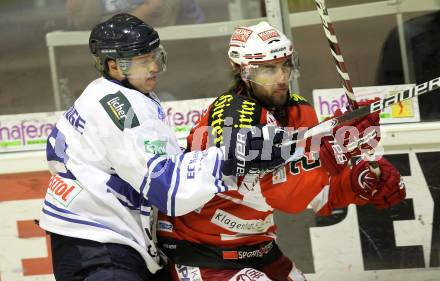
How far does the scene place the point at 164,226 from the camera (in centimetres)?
363

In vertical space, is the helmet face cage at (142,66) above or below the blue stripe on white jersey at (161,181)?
above

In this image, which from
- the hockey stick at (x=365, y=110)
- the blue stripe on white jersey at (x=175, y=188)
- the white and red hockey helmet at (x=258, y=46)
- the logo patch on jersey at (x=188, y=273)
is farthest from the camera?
the logo patch on jersey at (x=188, y=273)

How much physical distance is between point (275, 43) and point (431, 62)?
4.34 feet

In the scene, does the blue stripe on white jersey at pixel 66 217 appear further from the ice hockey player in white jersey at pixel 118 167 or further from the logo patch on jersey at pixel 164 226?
the logo patch on jersey at pixel 164 226

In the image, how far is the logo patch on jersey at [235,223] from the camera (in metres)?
3.52

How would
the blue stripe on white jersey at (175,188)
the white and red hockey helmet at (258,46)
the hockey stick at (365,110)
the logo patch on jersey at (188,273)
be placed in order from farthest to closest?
the logo patch on jersey at (188,273)
the white and red hockey helmet at (258,46)
the hockey stick at (365,110)
the blue stripe on white jersey at (175,188)

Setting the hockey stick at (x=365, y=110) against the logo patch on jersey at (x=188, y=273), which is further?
the logo patch on jersey at (x=188, y=273)

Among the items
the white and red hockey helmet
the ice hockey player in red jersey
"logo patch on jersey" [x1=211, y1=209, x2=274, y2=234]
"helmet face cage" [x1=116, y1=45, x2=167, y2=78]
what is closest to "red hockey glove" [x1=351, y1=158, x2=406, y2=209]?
the ice hockey player in red jersey

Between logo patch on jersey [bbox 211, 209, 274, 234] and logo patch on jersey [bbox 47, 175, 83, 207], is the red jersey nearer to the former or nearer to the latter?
logo patch on jersey [bbox 211, 209, 274, 234]

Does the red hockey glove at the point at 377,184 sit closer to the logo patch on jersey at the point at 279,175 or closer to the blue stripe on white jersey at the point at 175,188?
the logo patch on jersey at the point at 279,175

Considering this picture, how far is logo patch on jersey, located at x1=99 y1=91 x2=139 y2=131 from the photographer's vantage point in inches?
130

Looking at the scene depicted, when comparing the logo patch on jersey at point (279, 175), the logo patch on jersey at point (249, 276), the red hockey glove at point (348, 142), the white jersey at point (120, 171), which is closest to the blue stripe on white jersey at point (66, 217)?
the white jersey at point (120, 171)

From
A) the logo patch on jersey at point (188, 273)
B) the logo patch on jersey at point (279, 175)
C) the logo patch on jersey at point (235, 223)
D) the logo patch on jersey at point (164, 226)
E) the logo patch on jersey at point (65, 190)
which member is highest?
the logo patch on jersey at point (279, 175)

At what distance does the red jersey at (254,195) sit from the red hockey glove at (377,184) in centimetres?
4
